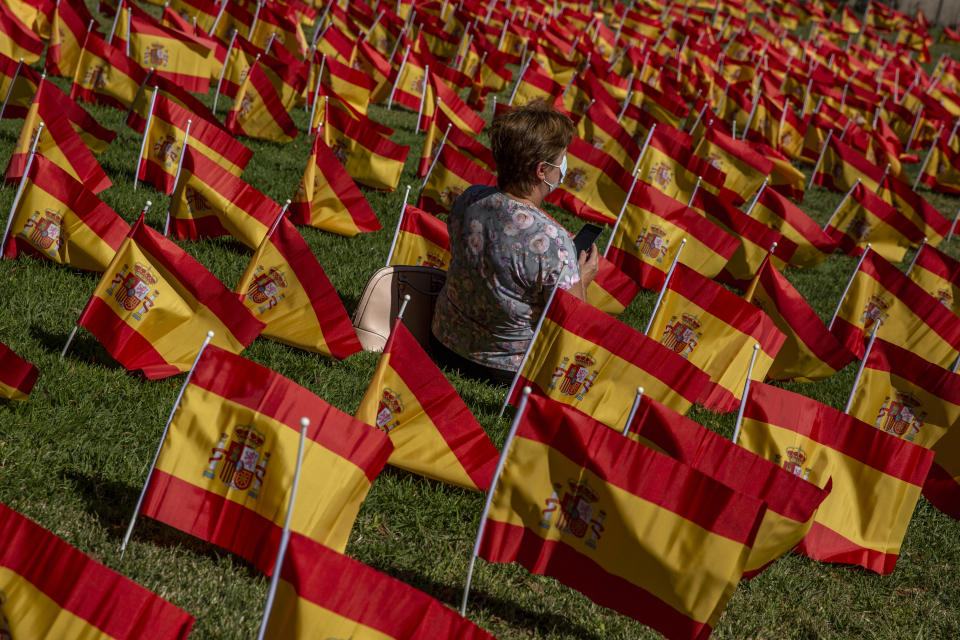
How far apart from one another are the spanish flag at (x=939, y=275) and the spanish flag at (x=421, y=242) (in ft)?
14.2

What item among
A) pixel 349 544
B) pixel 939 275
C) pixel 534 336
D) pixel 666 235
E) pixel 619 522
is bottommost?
pixel 349 544

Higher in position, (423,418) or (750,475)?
(750,475)

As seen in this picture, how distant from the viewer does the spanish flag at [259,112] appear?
414 inches

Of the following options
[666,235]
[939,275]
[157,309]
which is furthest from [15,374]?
[939,275]

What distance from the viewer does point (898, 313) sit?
7594mm

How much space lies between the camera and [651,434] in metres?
4.20

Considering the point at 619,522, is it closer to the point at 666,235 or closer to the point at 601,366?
the point at 601,366

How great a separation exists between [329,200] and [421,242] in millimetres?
1434

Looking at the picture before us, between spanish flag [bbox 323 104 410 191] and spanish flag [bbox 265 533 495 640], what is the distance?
7.13 meters

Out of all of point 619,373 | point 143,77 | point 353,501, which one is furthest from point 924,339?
point 143,77

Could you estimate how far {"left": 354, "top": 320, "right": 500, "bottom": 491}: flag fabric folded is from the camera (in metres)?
4.39

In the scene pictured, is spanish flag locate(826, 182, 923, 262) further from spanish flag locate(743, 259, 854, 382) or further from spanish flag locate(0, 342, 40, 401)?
spanish flag locate(0, 342, 40, 401)

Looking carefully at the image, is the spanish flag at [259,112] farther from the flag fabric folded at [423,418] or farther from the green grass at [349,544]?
the flag fabric folded at [423,418]

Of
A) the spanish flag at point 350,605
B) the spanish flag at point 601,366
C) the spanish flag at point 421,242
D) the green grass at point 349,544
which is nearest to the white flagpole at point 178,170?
the green grass at point 349,544
